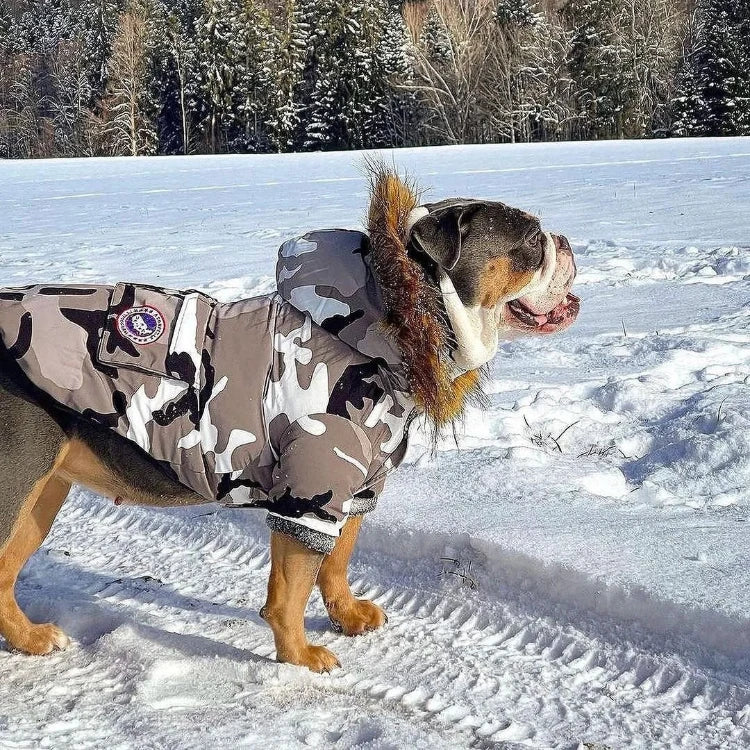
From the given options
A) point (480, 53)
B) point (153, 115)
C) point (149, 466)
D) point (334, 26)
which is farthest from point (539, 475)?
point (153, 115)

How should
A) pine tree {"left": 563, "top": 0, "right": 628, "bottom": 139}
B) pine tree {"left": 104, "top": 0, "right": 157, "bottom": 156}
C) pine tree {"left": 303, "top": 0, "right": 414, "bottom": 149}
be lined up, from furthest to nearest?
pine tree {"left": 104, "top": 0, "right": 157, "bottom": 156} < pine tree {"left": 303, "top": 0, "right": 414, "bottom": 149} < pine tree {"left": 563, "top": 0, "right": 628, "bottom": 139}

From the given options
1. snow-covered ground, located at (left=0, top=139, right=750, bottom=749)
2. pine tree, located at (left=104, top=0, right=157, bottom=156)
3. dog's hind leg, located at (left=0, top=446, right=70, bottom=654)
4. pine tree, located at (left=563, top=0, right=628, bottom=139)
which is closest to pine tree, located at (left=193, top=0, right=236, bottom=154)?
pine tree, located at (left=104, top=0, right=157, bottom=156)

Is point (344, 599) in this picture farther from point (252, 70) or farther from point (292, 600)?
point (252, 70)

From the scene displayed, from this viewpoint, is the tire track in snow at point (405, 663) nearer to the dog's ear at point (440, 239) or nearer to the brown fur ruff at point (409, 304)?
the brown fur ruff at point (409, 304)

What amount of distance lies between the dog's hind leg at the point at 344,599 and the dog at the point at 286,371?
19 cm

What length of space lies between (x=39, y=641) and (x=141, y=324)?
1.01 metres

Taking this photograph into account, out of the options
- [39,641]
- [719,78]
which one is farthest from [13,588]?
[719,78]

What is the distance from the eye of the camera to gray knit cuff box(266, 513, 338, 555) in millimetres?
2355

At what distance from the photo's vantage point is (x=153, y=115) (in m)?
57.6

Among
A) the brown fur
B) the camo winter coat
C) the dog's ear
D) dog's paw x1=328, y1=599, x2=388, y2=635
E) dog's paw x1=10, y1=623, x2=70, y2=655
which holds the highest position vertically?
A: the dog's ear

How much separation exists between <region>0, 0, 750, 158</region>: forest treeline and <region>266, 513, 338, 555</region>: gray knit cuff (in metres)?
46.4

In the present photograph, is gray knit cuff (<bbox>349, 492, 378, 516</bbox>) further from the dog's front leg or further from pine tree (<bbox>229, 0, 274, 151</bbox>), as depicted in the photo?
pine tree (<bbox>229, 0, 274, 151</bbox>)

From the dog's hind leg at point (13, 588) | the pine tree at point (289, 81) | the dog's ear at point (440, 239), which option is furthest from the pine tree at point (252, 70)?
the dog's ear at point (440, 239)

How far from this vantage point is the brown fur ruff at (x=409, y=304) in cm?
237
